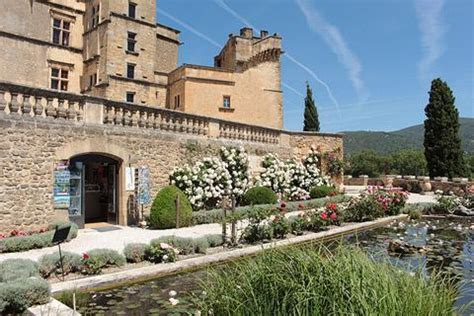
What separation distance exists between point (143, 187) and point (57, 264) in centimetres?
620

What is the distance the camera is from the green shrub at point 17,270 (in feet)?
17.0

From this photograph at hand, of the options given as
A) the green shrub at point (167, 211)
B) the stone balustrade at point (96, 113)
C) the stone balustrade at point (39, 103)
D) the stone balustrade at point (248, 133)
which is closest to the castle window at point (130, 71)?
the stone balustrade at point (248, 133)

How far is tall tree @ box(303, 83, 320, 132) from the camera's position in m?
34.2

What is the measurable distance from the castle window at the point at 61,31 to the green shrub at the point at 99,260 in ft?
69.4

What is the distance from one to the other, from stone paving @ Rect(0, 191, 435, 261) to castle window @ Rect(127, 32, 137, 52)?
15367mm

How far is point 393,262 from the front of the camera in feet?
23.5

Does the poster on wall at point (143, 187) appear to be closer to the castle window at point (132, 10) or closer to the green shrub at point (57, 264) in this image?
the green shrub at point (57, 264)

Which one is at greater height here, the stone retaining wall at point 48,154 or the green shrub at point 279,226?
the stone retaining wall at point 48,154

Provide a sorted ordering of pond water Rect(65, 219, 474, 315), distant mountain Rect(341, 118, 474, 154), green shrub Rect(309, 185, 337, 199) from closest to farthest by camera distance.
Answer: pond water Rect(65, 219, 474, 315), green shrub Rect(309, 185, 337, 199), distant mountain Rect(341, 118, 474, 154)

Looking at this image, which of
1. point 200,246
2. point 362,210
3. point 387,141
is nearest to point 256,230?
point 200,246

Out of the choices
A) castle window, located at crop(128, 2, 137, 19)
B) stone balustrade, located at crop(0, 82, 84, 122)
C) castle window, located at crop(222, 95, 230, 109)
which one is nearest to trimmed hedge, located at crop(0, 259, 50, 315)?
stone balustrade, located at crop(0, 82, 84, 122)

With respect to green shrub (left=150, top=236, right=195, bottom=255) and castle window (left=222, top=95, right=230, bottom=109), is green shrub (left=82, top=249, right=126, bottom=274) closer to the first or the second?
green shrub (left=150, top=236, right=195, bottom=255)

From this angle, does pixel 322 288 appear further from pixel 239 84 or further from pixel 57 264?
pixel 239 84

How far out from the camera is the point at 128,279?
608cm
